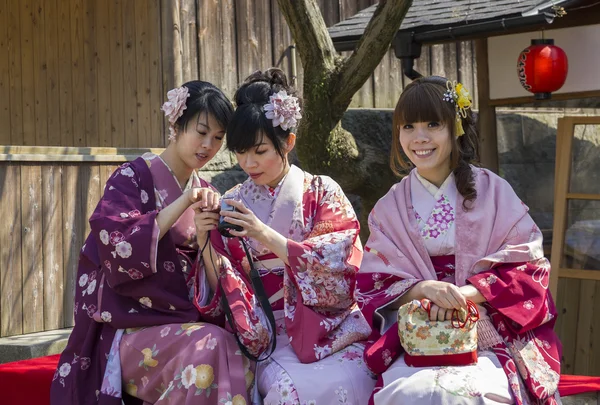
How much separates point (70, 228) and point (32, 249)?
1.09 ft

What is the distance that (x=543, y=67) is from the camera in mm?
6508

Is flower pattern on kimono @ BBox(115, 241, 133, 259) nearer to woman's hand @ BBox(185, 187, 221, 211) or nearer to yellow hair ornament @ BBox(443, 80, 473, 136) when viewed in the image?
woman's hand @ BBox(185, 187, 221, 211)

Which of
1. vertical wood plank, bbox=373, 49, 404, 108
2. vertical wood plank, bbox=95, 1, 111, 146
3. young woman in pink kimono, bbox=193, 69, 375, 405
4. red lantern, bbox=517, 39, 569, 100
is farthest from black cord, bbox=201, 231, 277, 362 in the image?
vertical wood plank, bbox=373, 49, 404, 108

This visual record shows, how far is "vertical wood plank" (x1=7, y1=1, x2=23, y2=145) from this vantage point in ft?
26.7

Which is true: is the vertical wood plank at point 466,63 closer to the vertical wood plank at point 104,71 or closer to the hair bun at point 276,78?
the vertical wood plank at point 104,71

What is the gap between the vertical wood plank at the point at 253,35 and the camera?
8.10m

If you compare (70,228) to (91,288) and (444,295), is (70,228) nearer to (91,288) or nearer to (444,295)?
(91,288)

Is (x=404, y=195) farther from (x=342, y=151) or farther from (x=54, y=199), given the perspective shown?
(x=54, y=199)

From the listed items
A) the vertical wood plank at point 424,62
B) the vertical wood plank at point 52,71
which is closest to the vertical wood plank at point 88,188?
the vertical wood plank at point 52,71

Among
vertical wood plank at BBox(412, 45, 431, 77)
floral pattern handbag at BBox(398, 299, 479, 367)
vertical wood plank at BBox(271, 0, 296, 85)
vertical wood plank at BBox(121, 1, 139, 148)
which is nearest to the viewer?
floral pattern handbag at BBox(398, 299, 479, 367)

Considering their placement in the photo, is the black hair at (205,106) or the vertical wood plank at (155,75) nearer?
the black hair at (205,106)

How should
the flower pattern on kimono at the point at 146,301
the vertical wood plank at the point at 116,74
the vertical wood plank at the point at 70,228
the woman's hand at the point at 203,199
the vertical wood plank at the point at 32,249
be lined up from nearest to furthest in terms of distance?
the woman's hand at the point at 203,199 → the flower pattern on kimono at the point at 146,301 → the vertical wood plank at the point at 32,249 → the vertical wood plank at the point at 70,228 → the vertical wood plank at the point at 116,74

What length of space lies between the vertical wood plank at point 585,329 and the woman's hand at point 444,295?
8.22 ft

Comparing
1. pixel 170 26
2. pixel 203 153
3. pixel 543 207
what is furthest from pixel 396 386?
pixel 170 26
